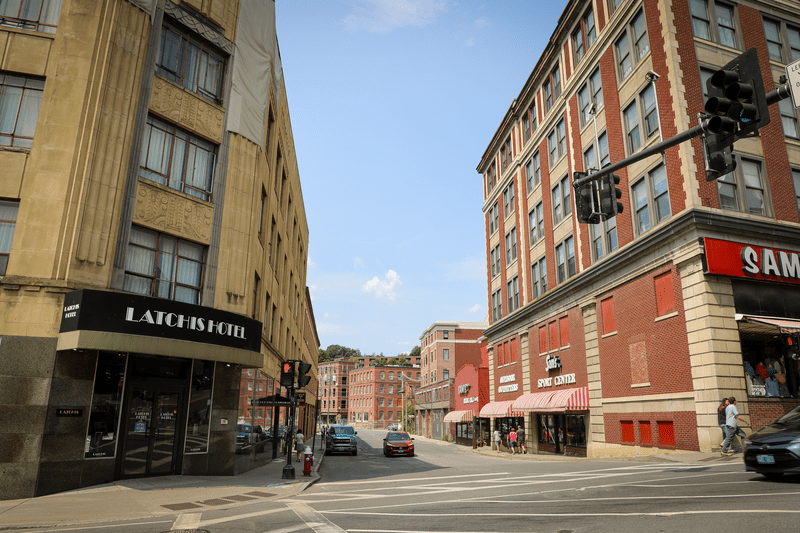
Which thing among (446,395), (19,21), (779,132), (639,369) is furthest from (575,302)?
(446,395)

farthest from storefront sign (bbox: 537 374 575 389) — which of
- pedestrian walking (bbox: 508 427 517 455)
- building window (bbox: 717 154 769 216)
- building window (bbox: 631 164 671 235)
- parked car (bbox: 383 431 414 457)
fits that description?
building window (bbox: 717 154 769 216)

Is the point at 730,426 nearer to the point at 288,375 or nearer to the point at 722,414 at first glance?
the point at 722,414

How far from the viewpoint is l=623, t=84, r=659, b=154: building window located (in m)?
23.4

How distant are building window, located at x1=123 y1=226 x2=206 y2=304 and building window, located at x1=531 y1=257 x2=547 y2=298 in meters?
24.4

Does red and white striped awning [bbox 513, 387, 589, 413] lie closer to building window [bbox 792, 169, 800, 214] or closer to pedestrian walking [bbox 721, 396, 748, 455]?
pedestrian walking [bbox 721, 396, 748, 455]

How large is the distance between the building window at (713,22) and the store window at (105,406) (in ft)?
84.6

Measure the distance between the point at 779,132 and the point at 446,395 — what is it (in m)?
50.1

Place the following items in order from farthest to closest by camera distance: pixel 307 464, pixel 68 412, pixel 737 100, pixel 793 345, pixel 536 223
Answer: pixel 536 223 < pixel 307 464 < pixel 793 345 < pixel 68 412 < pixel 737 100

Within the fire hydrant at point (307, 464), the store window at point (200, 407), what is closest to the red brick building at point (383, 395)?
the fire hydrant at point (307, 464)

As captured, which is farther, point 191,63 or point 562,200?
point 562,200

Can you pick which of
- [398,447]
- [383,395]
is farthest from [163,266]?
[383,395]

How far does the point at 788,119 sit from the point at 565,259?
1305 centimetres

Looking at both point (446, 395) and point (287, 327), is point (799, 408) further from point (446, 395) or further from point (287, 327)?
point (446, 395)

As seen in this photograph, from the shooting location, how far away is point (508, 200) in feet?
144
